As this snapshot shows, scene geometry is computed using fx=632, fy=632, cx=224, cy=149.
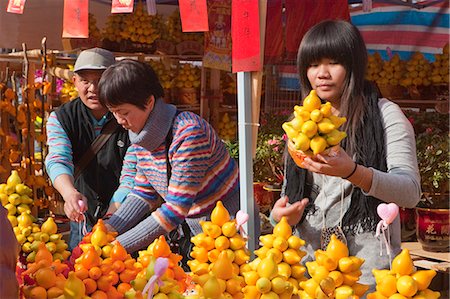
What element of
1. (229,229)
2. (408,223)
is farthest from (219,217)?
(408,223)

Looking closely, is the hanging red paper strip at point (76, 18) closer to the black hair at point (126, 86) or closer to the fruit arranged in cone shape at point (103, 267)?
the black hair at point (126, 86)

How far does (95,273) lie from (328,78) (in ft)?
2.47

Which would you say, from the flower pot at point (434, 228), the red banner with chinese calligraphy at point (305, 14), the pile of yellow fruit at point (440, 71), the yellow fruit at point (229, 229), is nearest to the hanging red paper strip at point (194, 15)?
the yellow fruit at point (229, 229)

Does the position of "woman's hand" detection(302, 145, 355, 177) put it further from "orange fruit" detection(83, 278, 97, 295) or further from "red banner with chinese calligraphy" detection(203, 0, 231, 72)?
"red banner with chinese calligraphy" detection(203, 0, 231, 72)

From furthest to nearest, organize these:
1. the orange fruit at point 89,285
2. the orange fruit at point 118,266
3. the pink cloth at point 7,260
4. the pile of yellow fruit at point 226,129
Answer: the pile of yellow fruit at point 226,129, the orange fruit at point 118,266, the orange fruit at point 89,285, the pink cloth at point 7,260

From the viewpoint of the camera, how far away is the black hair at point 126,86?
6.61ft

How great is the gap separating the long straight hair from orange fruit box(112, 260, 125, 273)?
635 mm

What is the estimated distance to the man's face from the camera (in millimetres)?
2510

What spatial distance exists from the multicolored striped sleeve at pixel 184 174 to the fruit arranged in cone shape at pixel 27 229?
365 millimetres

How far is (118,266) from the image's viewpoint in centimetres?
141

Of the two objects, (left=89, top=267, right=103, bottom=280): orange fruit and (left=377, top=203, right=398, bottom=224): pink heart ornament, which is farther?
(left=377, top=203, right=398, bottom=224): pink heart ornament

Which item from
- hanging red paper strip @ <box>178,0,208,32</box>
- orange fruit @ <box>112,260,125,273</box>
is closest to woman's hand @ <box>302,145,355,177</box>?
orange fruit @ <box>112,260,125,273</box>

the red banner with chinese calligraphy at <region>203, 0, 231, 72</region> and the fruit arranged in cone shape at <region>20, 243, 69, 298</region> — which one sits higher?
the red banner with chinese calligraphy at <region>203, 0, 231, 72</region>

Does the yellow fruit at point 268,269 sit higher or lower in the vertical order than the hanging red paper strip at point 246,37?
lower
